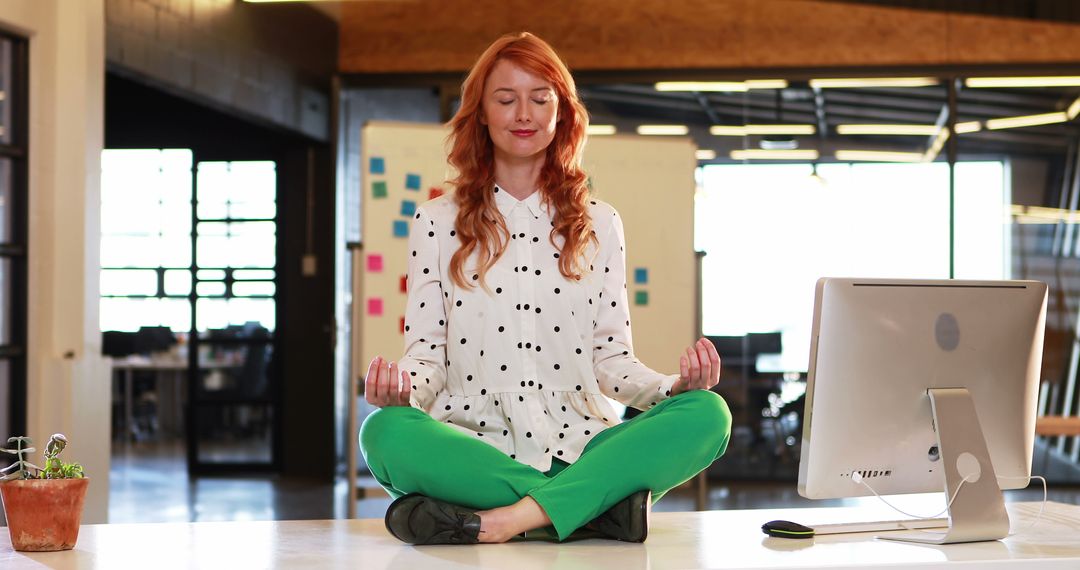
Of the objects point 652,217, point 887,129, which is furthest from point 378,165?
point 887,129

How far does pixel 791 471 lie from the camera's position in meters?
6.61

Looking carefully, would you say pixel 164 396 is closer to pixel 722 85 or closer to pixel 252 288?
pixel 252 288

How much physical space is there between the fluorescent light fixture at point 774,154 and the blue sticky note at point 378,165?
2.36 m

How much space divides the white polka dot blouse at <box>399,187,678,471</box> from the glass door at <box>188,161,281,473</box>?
5086mm

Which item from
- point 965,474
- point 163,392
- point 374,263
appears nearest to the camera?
point 965,474

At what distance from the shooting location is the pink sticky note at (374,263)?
5082 mm

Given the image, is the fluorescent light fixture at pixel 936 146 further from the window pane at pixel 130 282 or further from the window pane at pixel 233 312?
the window pane at pixel 130 282

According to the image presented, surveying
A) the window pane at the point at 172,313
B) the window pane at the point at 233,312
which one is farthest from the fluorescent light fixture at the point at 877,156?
the window pane at the point at 172,313

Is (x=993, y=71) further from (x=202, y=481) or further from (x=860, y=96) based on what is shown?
(x=202, y=481)

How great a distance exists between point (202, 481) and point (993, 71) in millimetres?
5131

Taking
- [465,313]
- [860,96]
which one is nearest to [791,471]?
[860,96]

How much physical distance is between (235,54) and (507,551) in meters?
4.65

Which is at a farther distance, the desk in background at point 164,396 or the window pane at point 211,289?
the desk in background at point 164,396

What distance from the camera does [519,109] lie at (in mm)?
2273
